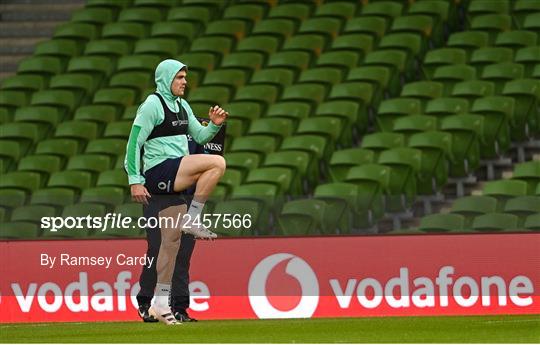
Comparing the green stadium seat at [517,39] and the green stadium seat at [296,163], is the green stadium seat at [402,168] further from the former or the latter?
the green stadium seat at [517,39]

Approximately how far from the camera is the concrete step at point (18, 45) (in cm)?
2142

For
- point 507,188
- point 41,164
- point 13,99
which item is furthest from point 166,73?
point 13,99

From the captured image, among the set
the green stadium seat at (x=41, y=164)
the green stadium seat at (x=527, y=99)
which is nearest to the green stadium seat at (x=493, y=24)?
the green stadium seat at (x=527, y=99)

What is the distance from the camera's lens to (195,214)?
9797 mm

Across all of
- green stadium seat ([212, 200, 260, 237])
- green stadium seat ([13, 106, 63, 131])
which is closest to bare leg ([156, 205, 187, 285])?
green stadium seat ([212, 200, 260, 237])

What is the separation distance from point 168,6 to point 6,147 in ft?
13.4

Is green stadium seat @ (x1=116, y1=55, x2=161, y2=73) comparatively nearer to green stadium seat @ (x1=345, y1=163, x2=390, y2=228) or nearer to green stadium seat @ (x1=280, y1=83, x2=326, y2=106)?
green stadium seat @ (x1=280, y1=83, x2=326, y2=106)

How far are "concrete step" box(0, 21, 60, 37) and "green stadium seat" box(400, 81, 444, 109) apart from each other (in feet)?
22.3

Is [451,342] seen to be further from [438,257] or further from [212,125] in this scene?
[438,257]

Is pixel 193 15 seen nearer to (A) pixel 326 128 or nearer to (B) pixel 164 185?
(A) pixel 326 128

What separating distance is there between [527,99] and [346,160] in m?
2.34

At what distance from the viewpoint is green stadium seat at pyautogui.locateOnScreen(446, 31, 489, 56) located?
58.5 ft

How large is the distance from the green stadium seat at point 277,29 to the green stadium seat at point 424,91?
2579mm

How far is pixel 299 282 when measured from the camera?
1190cm
